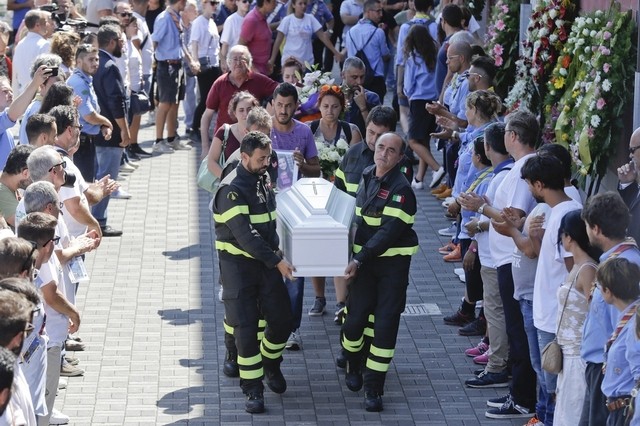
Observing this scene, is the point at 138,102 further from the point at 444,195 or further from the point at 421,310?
the point at 421,310

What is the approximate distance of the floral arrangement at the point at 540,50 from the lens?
1140cm

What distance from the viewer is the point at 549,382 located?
25.4 feet


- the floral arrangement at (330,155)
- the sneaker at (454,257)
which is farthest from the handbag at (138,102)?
the floral arrangement at (330,155)

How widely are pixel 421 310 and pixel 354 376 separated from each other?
1936 mm

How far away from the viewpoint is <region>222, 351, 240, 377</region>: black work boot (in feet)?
30.2

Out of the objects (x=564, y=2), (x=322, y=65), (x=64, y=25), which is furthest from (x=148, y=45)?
(x=564, y=2)

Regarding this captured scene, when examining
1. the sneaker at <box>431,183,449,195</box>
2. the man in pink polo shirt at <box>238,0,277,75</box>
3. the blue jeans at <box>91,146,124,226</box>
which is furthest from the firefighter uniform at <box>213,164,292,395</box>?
the man in pink polo shirt at <box>238,0,277,75</box>

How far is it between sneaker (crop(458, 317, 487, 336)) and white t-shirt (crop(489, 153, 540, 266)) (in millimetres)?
1574

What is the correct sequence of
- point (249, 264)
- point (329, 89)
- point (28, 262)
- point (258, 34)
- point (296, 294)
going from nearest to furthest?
point (28, 262), point (249, 264), point (296, 294), point (329, 89), point (258, 34)

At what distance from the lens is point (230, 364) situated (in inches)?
363

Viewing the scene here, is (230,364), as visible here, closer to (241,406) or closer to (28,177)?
(241,406)

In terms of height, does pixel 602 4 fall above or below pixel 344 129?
above

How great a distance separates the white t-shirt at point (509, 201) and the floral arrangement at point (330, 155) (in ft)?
6.84

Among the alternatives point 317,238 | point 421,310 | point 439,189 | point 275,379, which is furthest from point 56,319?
point 439,189
